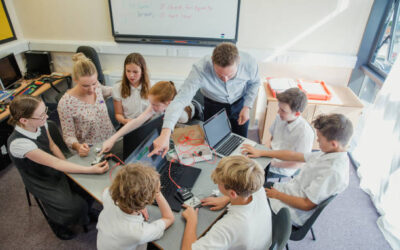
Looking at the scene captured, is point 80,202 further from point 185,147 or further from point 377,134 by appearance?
point 377,134

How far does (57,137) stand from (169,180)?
1.16m

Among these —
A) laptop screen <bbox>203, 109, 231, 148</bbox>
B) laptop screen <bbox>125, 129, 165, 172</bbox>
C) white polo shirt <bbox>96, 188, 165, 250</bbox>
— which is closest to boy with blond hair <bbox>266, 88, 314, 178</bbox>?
laptop screen <bbox>203, 109, 231, 148</bbox>

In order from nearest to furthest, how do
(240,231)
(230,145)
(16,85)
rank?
(240,231) → (230,145) → (16,85)

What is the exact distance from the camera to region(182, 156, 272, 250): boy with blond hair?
119cm

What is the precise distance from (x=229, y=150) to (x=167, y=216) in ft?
2.54

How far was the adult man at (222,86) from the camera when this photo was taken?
1853mm

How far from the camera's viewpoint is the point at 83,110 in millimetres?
2164

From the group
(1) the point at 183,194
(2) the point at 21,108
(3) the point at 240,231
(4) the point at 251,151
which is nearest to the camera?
(3) the point at 240,231

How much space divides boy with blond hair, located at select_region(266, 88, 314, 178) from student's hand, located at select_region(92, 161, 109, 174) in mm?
1249

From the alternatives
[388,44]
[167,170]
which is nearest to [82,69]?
[167,170]

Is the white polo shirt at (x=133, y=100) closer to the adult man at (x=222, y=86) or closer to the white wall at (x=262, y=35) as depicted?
the adult man at (x=222, y=86)

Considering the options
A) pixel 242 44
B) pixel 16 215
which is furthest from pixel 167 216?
pixel 242 44

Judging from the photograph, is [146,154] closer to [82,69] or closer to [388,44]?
[82,69]

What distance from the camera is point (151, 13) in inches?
125
